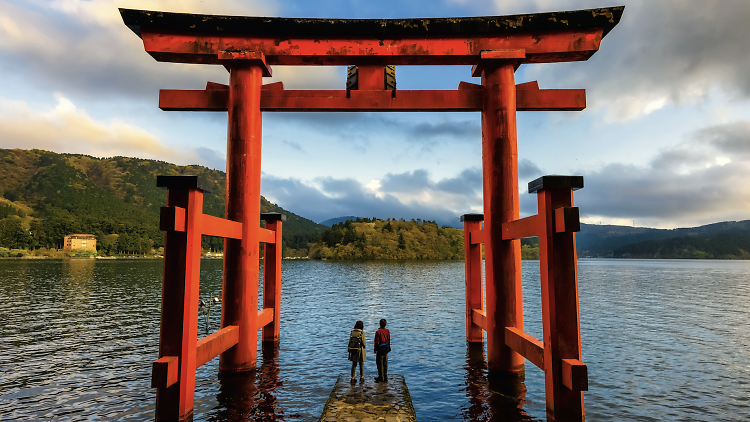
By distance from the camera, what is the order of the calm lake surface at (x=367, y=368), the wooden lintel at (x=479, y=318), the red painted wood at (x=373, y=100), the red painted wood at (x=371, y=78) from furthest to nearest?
the wooden lintel at (x=479, y=318) < the red painted wood at (x=371, y=78) < the red painted wood at (x=373, y=100) < the calm lake surface at (x=367, y=368)

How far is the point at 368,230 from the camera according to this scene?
18588 cm

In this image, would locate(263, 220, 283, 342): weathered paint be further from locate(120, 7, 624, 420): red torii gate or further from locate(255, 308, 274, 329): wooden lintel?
locate(120, 7, 624, 420): red torii gate

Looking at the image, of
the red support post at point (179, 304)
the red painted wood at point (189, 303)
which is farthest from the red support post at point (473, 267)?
the red support post at point (179, 304)

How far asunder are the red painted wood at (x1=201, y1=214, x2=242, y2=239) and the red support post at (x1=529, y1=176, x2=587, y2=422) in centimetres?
711

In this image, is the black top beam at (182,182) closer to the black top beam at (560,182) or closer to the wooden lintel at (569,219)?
the black top beam at (560,182)

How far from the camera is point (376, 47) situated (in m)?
11.5

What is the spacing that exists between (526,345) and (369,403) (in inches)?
153

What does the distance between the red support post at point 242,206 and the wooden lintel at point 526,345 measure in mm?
7170

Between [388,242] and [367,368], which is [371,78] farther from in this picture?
[388,242]

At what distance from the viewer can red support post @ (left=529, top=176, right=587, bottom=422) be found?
7469mm

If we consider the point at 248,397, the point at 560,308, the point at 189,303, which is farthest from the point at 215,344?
the point at 560,308

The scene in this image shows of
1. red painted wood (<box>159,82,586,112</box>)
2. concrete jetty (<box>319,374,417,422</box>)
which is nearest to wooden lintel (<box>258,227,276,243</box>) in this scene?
red painted wood (<box>159,82,586,112</box>)

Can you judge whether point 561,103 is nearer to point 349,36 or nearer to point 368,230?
point 349,36

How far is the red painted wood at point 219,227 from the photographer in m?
8.57
